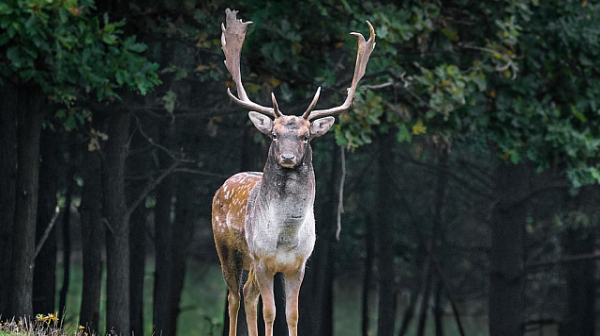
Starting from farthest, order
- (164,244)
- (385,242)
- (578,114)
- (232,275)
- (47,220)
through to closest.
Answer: (385,242) < (164,244) < (47,220) < (578,114) < (232,275)

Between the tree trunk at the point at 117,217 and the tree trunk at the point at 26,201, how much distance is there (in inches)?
57.0

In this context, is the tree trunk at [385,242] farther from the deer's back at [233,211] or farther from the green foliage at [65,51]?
the deer's back at [233,211]

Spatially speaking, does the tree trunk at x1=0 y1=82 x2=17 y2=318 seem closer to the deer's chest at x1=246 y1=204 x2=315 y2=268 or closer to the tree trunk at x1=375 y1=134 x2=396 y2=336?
the deer's chest at x1=246 y1=204 x2=315 y2=268

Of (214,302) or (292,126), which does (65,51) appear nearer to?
(292,126)

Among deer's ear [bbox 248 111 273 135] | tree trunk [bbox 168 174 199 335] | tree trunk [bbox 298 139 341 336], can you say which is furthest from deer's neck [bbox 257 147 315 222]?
tree trunk [bbox 168 174 199 335]

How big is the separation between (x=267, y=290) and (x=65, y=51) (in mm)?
4136

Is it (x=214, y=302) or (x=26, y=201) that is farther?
(x=214, y=302)

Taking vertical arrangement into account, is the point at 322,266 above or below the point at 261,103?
below

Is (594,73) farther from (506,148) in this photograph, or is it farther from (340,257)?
(340,257)

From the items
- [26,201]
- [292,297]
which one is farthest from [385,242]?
[292,297]

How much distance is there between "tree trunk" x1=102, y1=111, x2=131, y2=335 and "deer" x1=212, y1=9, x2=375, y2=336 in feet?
13.7

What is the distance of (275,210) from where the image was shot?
7.25 meters

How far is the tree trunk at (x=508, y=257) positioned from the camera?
16.5m

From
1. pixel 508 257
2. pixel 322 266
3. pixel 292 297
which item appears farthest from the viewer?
pixel 322 266
